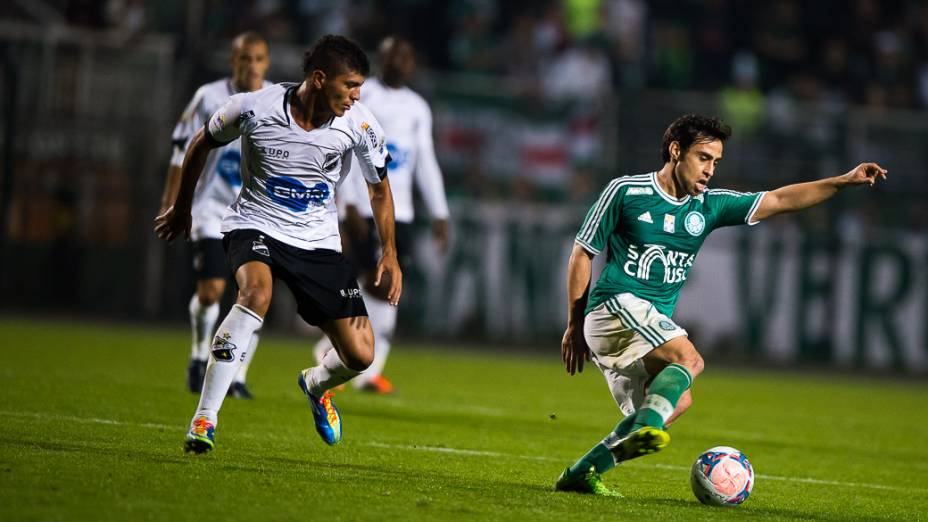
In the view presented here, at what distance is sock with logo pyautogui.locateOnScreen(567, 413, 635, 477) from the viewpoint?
5898 mm

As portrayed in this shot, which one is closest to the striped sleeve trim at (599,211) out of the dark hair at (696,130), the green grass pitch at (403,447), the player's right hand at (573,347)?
the dark hair at (696,130)

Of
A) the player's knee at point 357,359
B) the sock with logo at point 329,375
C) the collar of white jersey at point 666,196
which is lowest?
the sock with logo at point 329,375

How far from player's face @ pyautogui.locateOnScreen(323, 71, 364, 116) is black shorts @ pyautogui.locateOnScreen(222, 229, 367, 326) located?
0.71 meters

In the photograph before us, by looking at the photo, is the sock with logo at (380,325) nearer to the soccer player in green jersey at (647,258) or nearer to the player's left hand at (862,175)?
the soccer player in green jersey at (647,258)

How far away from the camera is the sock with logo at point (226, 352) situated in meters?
6.27

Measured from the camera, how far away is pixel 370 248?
10.6m

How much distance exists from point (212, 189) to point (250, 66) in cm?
89

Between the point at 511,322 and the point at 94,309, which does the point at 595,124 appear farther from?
the point at 94,309

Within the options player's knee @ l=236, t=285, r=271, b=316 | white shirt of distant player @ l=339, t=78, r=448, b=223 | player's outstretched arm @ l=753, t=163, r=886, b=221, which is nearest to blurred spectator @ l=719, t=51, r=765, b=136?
white shirt of distant player @ l=339, t=78, r=448, b=223

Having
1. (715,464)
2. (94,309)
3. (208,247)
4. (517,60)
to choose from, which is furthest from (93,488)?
(517,60)

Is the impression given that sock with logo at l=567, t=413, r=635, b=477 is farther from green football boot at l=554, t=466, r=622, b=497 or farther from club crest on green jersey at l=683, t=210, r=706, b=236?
club crest on green jersey at l=683, t=210, r=706, b=236

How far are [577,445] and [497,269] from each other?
29.1 ft

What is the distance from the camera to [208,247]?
9.19 metres

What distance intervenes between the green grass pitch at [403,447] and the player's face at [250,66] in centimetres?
213
